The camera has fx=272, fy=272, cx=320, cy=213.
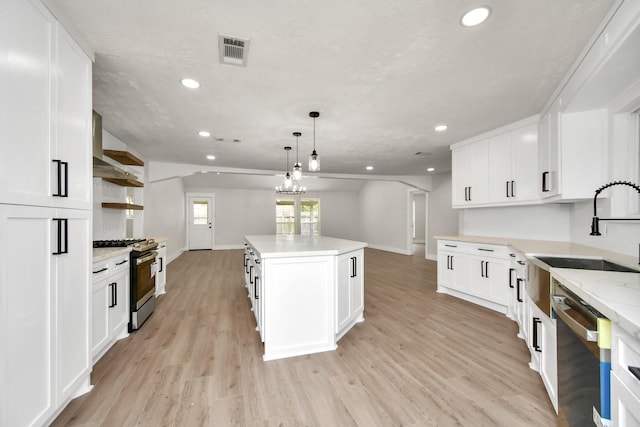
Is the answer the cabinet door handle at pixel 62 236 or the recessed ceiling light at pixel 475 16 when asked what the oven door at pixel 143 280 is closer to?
the cabinet door handle at pixel 62 236

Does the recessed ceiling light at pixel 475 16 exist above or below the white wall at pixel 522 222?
above

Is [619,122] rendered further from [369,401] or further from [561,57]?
[369,401]

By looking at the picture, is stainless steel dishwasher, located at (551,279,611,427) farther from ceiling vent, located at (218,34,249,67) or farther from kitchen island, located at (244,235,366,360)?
ceiling vent, located at (218,34,249,67)

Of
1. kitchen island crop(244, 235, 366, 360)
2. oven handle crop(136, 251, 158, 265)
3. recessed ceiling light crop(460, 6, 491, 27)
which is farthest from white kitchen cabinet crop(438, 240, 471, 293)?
oven handle crop(136, 251, 158, 265)

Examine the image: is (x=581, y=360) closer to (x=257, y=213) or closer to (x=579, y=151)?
(x=579, y=151)

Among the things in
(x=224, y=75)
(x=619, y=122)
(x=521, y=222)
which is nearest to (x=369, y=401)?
(x=224, y=75)

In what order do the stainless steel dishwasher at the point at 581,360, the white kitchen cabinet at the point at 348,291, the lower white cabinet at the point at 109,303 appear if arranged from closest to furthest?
the stainless steel dishwasher at the point at 581,360 → the lower white cabinet at the point at 109,303 → the white kitchen cabinet at the point at 348,291

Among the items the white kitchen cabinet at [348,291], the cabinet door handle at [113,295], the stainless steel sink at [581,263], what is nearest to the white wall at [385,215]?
the white kitchen cabinet at [348,291]

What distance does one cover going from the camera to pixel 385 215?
954 cm

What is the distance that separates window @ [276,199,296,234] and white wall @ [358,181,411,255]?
283cm

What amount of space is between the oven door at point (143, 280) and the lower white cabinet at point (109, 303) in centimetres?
7

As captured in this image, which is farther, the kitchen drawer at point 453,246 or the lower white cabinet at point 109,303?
the kitchen drawer at point 453,246

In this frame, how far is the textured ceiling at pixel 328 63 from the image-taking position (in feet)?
5.05

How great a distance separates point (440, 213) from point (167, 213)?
282 inches
